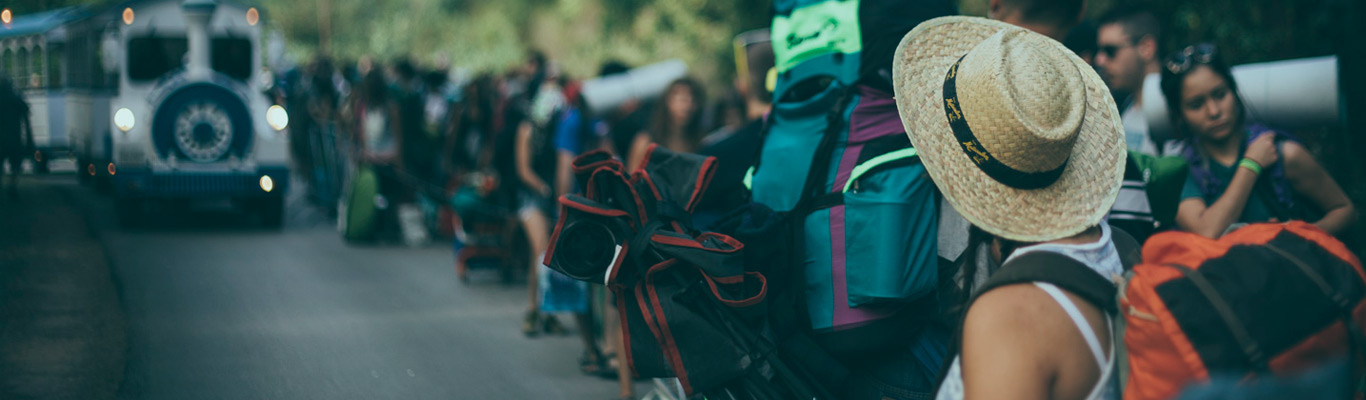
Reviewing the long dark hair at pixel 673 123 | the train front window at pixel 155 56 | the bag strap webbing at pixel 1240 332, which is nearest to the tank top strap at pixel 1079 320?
the bag strap webbing at pixel 1240 332

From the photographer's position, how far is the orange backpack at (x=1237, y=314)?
151 cm

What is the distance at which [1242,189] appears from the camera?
11.3 ft

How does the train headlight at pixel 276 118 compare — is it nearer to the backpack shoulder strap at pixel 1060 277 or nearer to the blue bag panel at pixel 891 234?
the blue bag panel at pixel 891 234

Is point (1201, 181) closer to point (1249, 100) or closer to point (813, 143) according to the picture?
point (1249, 100)

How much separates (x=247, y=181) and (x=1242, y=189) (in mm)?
9396

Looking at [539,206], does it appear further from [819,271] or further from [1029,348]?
[1029,348]

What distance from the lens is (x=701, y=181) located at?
2596mm

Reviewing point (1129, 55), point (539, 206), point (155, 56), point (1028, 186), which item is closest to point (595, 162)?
point (1028, 186)

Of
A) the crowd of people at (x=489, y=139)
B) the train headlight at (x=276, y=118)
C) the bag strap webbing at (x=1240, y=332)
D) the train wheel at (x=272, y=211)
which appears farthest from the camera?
the train wheel at (x=272, y=211)

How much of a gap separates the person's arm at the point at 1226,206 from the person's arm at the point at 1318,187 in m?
0.08

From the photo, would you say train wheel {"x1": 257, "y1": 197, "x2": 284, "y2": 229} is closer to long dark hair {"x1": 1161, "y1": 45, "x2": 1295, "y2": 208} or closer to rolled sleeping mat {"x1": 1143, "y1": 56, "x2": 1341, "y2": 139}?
long dark hair {"x1": 1161, "y1": 45, "x2": 1295, "y2": 208}

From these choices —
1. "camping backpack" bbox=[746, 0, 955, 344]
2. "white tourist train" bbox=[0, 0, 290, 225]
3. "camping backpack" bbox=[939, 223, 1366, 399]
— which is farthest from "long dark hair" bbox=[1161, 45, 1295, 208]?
"white tourist train" bbox=[0, 0, 290, 225]

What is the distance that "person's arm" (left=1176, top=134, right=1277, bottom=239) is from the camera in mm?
3385

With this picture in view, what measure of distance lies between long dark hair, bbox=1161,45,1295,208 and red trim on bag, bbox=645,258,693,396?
85.2 inches
